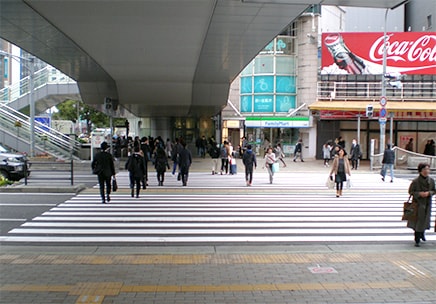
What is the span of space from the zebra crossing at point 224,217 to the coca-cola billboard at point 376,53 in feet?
56.7

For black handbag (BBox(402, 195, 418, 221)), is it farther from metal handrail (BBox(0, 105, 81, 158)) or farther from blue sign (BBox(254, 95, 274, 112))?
blue sign (BBox(254, 95, 274, 112))

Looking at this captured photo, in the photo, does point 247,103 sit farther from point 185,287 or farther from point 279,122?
point 185,287

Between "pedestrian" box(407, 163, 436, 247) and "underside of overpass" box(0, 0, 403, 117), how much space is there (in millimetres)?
4341

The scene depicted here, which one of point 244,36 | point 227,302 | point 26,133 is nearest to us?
point 227,302

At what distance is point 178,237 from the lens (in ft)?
29.0

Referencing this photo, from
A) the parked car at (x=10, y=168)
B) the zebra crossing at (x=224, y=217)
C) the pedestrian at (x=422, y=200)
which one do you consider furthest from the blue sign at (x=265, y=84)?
the pedestrian at (x=422, y=200)

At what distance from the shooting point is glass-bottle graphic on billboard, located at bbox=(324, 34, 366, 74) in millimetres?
31828

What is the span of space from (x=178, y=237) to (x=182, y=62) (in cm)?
1193

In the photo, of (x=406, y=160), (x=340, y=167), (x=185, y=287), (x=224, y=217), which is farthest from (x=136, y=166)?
(x=406, y=160)

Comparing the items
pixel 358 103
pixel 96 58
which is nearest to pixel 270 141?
pixel 358 103

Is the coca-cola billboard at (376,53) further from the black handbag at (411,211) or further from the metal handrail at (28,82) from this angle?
the black handbag at (411,211)

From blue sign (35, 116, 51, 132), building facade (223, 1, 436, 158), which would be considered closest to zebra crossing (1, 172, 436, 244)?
blue sign (35, 116, 51, 132)

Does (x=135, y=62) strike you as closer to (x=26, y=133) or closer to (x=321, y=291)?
(x=26, y=133)

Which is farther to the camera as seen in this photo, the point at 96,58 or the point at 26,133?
the point at 26,133
